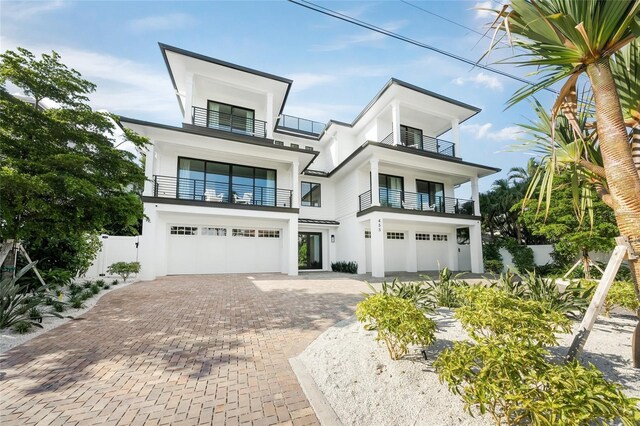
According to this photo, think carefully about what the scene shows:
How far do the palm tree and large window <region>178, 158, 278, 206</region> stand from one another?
12.5 m

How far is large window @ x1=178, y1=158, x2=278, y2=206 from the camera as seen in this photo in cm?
1338

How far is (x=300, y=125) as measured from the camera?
2170 cm

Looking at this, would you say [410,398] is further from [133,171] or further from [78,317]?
[133,171]

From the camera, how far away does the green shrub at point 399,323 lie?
3.25m

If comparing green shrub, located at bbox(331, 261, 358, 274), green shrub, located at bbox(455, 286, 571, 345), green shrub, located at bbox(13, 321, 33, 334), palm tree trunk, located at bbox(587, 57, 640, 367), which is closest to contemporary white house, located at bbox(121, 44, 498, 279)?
green shrub, located at bbox(331, 261, 358, 274)

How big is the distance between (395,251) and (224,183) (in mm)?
11015

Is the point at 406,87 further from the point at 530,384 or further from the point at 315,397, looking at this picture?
the point at 315,397

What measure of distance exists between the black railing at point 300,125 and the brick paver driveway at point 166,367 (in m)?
17.0

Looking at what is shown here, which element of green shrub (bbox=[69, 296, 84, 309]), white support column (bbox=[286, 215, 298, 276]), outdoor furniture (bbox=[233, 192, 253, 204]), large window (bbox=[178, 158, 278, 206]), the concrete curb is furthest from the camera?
outdoor furniture (bbox=[233, 192, 253, 204])

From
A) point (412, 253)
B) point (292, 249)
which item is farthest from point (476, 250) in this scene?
point (292, 249)

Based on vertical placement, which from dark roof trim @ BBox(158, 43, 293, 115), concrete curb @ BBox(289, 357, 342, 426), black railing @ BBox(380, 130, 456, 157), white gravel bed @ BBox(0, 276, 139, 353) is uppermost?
dark roof trim @ BBox(158, 43, 293, 115)

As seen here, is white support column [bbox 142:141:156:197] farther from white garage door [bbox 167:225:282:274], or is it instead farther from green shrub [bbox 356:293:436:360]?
green shrub [bbox 356:293:436:360]

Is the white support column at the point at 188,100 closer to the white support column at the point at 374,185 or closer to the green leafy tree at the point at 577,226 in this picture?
the white support column at the point at 374,185

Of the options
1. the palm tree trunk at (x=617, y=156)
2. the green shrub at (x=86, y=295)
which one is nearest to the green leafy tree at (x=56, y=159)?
the green shrub at (x=86, y=295)
